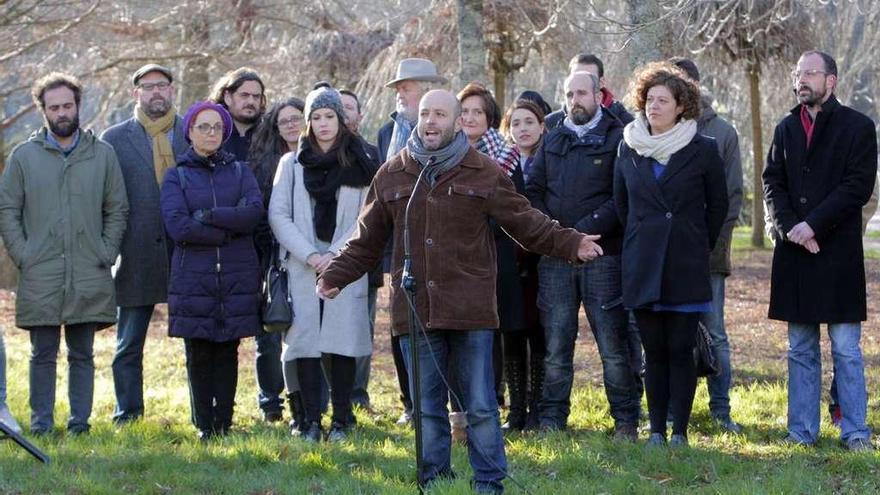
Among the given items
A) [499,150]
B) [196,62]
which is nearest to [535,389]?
[499,150]

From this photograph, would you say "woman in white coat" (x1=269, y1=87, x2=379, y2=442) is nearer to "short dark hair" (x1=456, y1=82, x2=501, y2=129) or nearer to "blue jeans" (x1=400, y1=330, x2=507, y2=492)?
"short dark hair" (x1=456, y1=82, x2=501, y2=129)

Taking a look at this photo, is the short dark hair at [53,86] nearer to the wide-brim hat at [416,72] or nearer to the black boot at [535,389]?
the wide-brim hat at [416,72]

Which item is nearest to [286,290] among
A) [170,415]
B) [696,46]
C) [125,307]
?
[125,307]

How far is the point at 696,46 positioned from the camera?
52.5 ft

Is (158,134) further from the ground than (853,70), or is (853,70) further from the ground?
(853,70)

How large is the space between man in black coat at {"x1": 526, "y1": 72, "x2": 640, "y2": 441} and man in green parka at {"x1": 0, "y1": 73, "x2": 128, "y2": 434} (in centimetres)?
259

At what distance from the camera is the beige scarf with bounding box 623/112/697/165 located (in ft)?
22.5

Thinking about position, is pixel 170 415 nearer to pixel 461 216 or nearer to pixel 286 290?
pixel 286 290

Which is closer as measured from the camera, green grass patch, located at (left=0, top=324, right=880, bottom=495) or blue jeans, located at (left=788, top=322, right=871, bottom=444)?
green grass patch, located at (left=0, top=324, right=880, bottom=495)

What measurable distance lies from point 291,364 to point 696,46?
979 cm

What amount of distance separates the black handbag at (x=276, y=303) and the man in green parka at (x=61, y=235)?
103 cm

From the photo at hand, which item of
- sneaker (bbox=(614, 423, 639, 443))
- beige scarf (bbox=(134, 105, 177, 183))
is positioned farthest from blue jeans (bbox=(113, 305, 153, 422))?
sneaker (bbox=(614, 423, 639, 443))

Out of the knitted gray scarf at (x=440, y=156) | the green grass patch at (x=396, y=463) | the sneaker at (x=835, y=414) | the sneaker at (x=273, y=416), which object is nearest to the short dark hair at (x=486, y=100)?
the knitted gray scarf at (x=440, y=156)

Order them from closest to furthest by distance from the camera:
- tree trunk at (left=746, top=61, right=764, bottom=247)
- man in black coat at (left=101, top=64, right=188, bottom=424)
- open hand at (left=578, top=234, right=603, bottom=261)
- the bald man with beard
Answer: open hand at (left=578, top=234, right=603, bottom=261) → the bald man with beard → man in black coat at (left=101, top=64, right=188, bottom=424) → tree trunk at (left=746, top=61, right=764, bottom=247)
